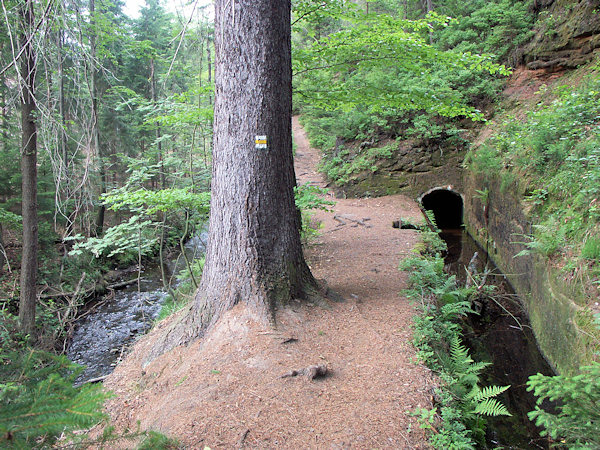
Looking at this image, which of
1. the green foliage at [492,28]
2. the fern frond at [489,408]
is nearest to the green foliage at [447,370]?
the fern frond at [489,408]

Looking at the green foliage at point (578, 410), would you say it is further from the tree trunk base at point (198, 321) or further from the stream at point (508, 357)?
the tree trunk base at point (198, 321)

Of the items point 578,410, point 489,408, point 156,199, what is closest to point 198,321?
point 156,199

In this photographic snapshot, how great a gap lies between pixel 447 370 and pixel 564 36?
12333 mm

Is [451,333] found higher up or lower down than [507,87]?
lower down

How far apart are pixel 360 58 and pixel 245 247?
412 centimetres

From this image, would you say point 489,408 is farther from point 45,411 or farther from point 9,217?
point 9,217

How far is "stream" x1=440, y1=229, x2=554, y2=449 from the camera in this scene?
14.1 feet

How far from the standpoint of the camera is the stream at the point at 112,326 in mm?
7692

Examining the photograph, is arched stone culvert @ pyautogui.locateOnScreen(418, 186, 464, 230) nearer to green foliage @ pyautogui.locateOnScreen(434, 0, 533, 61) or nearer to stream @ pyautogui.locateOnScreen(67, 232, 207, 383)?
green foliage @ pyautogui.locateOnScreen(434, 0, 533, 61)

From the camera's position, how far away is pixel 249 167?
4.05 meters

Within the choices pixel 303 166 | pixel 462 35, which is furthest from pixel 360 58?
pixel 303 166

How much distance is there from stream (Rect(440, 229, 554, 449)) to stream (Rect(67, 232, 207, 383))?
5552mm

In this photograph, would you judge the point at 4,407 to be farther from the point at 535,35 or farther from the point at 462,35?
the point at 462,35

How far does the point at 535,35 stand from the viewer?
1241cm
